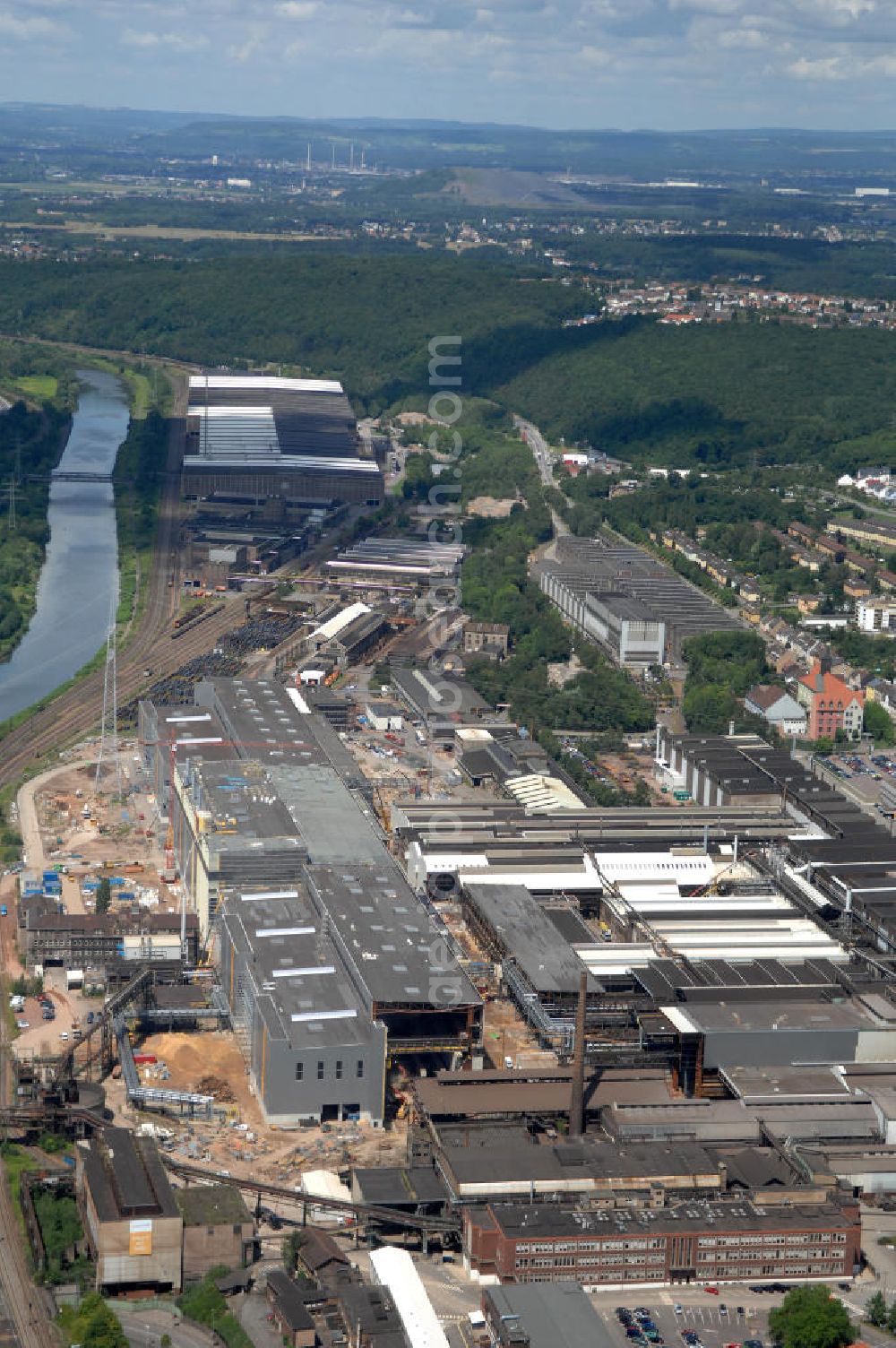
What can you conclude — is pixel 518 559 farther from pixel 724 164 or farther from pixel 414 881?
pixel 724 164

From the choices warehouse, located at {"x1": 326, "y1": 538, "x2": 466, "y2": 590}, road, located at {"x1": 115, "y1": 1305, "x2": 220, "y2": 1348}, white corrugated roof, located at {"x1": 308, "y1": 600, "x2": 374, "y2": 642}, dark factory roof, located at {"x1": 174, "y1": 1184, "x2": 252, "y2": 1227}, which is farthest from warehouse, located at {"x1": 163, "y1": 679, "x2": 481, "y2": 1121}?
warehouse, located at {"x1": 326, "y1": 538, "x2": 466, "y2": 590}

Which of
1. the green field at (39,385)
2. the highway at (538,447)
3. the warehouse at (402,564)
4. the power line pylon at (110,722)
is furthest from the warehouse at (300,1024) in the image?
the green field at (39,385)

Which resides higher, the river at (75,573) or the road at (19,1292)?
the road at (19,1292)

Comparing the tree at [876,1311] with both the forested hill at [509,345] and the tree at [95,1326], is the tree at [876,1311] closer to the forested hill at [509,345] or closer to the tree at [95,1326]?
the tree at [95,1326]

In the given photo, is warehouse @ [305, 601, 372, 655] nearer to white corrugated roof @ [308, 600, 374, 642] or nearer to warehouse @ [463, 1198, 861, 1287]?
white corrugated roof @ [308, 600, 374, 642]

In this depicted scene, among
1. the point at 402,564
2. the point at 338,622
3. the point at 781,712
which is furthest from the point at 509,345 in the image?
the point at 781,712

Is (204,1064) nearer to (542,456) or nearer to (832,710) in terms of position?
(832,710)
